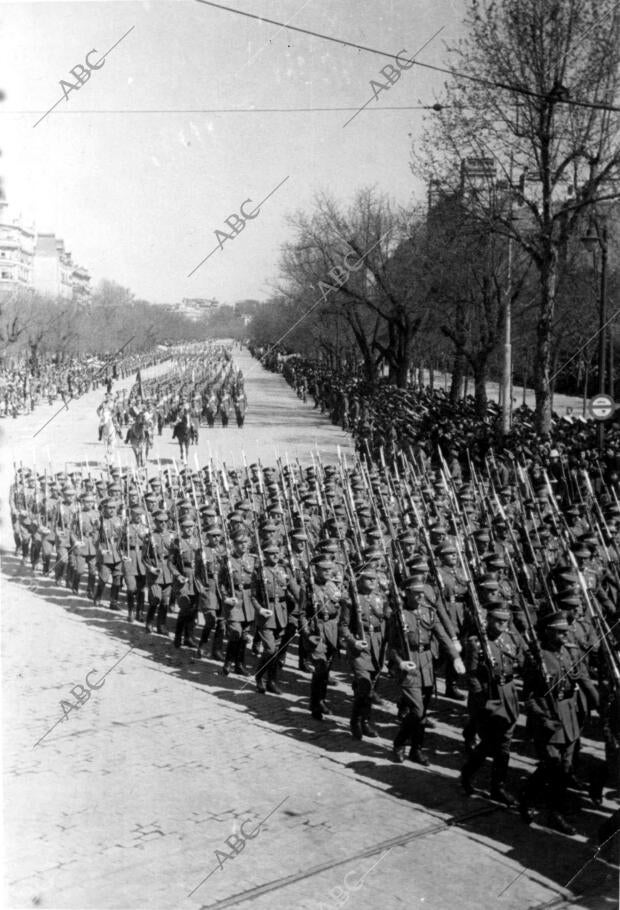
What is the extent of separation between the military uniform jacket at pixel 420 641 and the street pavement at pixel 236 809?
68cm

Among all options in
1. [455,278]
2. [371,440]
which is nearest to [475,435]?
[371,440]

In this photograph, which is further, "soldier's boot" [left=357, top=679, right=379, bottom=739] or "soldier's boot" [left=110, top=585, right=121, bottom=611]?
"soldier's boot" [left=110, top=585, right=121, bottom=611]

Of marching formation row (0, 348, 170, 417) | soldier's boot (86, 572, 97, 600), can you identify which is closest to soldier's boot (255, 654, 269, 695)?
soldier's boot (86, 572, 97, 600)

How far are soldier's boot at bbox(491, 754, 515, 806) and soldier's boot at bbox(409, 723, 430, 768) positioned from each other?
30.3 inches

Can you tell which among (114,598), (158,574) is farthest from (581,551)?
(114,598)

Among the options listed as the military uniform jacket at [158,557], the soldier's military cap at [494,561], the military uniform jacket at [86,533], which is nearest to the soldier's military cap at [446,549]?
the soldier's military cap at [494,561]

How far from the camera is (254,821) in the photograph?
6309mm

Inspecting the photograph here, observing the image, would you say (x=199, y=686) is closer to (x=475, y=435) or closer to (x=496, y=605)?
(x=496, y=605)

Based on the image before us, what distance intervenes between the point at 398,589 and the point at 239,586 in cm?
181

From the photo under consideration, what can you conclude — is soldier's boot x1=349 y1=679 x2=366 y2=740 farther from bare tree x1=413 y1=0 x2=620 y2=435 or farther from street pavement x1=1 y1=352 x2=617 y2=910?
bare tree x1=413 y1=0 x2=620 y2=435

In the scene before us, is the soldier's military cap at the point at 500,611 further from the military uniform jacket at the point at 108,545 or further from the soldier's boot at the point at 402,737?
the military uniform jacket at the point at 108,545

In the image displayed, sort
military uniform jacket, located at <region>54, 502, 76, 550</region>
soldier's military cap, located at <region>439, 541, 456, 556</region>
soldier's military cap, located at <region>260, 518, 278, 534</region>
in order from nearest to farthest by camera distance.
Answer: soldier's military cap, located at <region>439, 541, 456, 556</region>
soldier's military cap, located at <region>260, 518, 278, 534</region>
military uniform jacket, located at <region>54, 502, 76, 550</region>

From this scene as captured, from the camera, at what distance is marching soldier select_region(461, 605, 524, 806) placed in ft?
21.8

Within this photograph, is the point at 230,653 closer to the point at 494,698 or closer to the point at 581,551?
the point at 494,698
